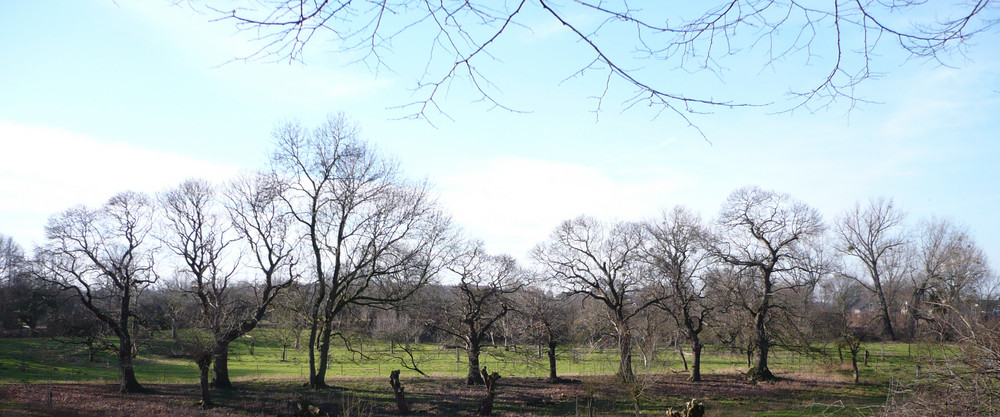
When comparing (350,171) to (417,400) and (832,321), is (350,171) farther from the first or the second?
(832,321)

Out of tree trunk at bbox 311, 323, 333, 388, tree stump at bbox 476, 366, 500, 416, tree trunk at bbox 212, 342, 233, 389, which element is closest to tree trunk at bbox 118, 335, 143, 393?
tree trunk at bbox 212, 342, 233, 389

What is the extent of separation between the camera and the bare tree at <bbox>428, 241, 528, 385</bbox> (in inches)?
1069

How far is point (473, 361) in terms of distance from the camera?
27.8 meters

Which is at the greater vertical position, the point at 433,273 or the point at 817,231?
the point at 817,231

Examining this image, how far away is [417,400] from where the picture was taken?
23859 millimetres

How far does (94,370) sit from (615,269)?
31.1 m

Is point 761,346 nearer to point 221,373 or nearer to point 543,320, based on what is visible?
point 543,320

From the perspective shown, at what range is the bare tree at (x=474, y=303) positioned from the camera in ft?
89.1

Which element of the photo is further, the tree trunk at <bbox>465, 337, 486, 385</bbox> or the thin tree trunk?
the tree trunk at <bbox>465, 337, 486, 385</bbox>

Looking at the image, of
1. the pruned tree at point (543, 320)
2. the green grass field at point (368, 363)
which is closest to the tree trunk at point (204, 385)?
the green grass field at point (368, 363)

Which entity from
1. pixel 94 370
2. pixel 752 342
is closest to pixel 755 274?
pixel 752 342

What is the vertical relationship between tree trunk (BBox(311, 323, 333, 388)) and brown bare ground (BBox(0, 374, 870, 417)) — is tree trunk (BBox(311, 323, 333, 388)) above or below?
above

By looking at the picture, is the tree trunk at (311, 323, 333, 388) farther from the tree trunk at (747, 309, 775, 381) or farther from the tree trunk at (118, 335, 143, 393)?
the tree trunk at (747, 309, 775, 381)

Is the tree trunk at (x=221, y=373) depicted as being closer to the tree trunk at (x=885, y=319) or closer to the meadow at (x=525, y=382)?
the meadow at (x=525, y=382)
